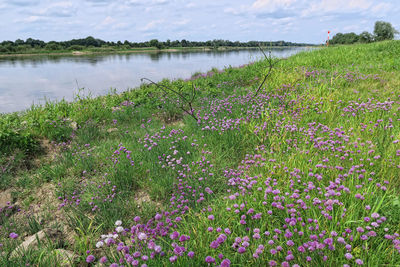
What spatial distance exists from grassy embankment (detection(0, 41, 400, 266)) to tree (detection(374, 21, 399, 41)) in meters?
48.3

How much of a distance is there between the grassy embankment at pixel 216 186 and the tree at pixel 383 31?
4832 cm

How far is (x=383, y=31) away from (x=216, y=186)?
179ft

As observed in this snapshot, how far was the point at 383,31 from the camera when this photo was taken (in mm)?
43125

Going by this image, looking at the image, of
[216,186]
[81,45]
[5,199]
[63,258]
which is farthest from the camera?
[81,45]

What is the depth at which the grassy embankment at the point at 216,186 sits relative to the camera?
2.00m

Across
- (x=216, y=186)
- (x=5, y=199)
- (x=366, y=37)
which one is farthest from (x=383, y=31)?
(x=5, y=199)

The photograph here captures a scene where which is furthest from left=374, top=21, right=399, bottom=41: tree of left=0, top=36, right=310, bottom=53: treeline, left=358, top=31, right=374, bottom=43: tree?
left=0, top=36, right=310, bottom=53: treeline

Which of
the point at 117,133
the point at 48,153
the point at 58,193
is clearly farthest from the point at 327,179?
the point at 48,153

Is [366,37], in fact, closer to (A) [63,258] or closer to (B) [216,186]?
(B) [216,186]

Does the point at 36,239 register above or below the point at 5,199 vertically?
above

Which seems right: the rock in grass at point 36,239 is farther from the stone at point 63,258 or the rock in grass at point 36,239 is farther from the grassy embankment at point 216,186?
the stone at point 63,258

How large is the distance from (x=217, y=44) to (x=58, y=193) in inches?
2816

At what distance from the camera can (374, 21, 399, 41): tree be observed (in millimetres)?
42719

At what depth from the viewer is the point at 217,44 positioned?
69625 mm
